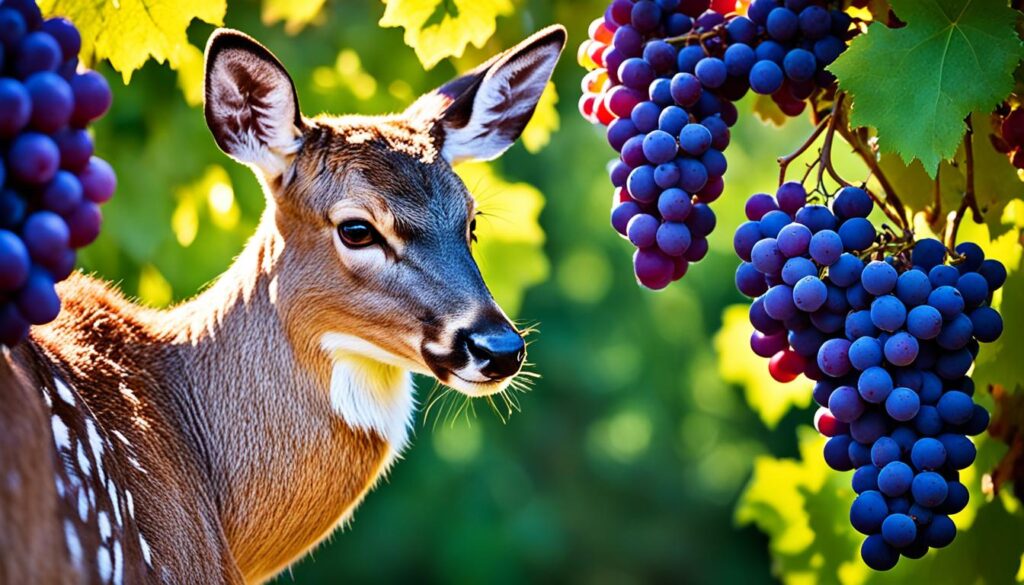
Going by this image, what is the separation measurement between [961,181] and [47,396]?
188 centimetres

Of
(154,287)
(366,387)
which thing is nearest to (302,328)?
(366,387)

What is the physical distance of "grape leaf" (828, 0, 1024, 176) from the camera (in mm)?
2562

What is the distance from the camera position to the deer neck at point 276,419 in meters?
3.39

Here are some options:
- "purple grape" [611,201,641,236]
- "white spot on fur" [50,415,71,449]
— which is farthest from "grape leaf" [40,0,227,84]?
"purple grape" [611,201,641,236]

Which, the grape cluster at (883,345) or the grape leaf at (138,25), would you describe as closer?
the grape cluster at (883,345)

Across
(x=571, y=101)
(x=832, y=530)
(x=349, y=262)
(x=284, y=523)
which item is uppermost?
(x=349, y=262)

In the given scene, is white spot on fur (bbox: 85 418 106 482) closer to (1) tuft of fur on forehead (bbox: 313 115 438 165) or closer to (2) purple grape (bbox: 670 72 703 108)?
(1) tuft of fur on forehead (bbox: 313 115 438 165)

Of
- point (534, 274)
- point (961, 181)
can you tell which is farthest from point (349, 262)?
point (534, 274)

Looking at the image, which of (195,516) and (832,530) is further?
(832,530)

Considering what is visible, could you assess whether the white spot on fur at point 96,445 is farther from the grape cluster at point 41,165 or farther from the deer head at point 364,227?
the deer head at point 364,227

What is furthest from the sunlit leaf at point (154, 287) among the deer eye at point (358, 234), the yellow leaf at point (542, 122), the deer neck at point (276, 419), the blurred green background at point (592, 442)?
the blurred green background at point (592, 442)

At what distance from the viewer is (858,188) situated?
275cm

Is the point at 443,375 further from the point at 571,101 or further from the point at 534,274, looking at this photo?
the point at 571,101

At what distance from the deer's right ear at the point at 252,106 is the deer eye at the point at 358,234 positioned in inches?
8.7
